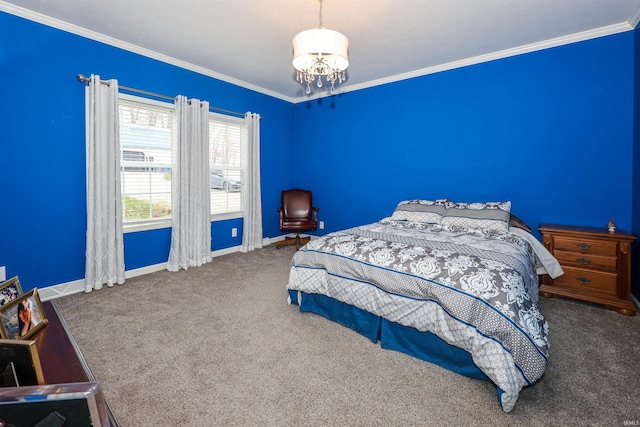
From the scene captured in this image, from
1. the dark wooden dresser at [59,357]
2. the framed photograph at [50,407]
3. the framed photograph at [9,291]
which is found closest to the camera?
the framed photograph at [50,407]

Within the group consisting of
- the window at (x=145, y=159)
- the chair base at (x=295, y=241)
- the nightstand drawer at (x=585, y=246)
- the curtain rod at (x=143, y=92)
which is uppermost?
the curtain rod at (x=143, y=92)

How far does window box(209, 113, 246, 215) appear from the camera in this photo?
4426 mm

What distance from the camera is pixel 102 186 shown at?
3.15m

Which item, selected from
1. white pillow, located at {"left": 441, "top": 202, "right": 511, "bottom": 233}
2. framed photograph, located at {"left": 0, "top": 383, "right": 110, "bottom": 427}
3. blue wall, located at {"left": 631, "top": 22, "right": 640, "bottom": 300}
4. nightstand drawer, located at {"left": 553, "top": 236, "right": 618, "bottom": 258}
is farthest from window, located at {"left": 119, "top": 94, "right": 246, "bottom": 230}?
blue wall, located at {"left": 631, "top": 22, "right": 640, "bottom": 300}

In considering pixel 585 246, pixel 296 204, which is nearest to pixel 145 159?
pixel 296 204

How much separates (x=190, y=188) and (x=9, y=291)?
3.02 m

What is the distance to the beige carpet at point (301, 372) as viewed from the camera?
62.1 inches

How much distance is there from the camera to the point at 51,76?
2.91 m

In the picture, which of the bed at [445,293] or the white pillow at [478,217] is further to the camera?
the white pillow at [478,217]

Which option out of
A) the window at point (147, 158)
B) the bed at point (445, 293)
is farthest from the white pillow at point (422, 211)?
the window at point (147, 158)

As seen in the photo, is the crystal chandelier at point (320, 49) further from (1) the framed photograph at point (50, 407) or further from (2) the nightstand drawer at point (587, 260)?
(2) the nightstand drawer at point (587, 260)

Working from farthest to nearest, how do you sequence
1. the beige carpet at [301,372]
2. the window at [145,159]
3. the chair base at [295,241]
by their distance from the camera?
the chair base at [295,241], the window at [145,159], the beige carpet at [301,372]

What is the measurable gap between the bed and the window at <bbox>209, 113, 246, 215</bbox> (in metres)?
2.36

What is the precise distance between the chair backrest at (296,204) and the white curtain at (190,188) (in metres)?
1.38
